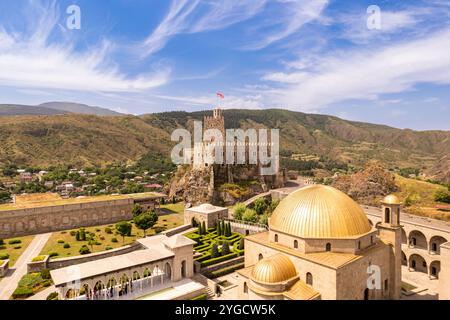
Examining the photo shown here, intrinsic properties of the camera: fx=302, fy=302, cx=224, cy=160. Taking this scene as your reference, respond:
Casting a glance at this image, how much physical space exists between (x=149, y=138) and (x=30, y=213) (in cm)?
14506

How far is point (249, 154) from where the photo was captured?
78812 millimetres

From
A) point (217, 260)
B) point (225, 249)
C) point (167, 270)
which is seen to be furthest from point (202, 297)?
point (225, 249)

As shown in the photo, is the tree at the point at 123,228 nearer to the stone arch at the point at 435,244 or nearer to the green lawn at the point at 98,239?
the green lawn at the point at 98,239

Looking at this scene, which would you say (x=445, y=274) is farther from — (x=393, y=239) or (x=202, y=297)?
(x=202, y=297)

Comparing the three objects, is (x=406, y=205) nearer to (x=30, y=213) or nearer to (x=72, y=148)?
(x=30, y=213)

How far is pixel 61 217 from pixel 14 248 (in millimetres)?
9656

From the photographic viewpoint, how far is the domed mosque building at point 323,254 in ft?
75.9

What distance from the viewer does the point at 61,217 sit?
52.3 metres

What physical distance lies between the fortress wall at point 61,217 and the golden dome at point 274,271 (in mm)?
40888

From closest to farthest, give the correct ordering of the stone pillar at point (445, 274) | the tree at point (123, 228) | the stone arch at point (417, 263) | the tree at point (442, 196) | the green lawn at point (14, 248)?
1. the stone pillar at point (445, 274)
2. the stone arch at point (417, 263)
3. the green lawn at point (14, 248)
4. the tree at point (123, 228)
5. the tree at point (442, 196)

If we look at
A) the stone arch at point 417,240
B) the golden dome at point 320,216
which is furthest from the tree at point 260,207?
the golden dome at point 320,216

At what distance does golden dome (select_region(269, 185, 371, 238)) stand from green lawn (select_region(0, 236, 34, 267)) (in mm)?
34723

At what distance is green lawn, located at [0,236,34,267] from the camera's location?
3946 centimetres
